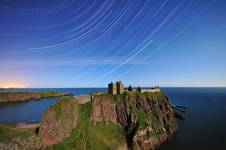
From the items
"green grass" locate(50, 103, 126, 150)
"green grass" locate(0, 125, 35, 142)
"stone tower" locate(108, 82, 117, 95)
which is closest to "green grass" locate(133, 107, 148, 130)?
"green grass" locate(50, 103, 126, 150)

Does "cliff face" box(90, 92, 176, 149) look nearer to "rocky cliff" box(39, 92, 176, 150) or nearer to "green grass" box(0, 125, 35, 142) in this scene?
"rocky cliff" box(39, 92, 176, 150)

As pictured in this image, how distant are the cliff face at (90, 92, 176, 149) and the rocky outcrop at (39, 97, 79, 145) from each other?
956cm

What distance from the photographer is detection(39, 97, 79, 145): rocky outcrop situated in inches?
2218

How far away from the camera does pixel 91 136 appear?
63188 millimetres

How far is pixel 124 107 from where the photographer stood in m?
76.9

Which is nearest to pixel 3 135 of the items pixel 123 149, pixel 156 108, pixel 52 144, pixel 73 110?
A: pixel 52 144

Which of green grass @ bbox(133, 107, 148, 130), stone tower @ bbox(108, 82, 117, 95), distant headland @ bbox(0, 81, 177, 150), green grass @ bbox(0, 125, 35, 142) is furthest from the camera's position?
stone tower @ bbox(108, 82, 117, 95)

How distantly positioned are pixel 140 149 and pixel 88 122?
2002cm

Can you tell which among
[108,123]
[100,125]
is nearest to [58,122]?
[100,125]

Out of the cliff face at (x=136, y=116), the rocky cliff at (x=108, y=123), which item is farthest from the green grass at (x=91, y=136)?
the cliff face at (x=136, y=116)

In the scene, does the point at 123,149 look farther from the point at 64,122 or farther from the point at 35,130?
the point at 35,130

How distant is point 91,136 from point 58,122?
→ 12.0m

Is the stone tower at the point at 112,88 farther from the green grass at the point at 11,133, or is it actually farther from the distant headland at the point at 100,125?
the green grass at the point at 11,133

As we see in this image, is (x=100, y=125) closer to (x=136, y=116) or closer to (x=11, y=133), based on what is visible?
(x=136, y=116)
